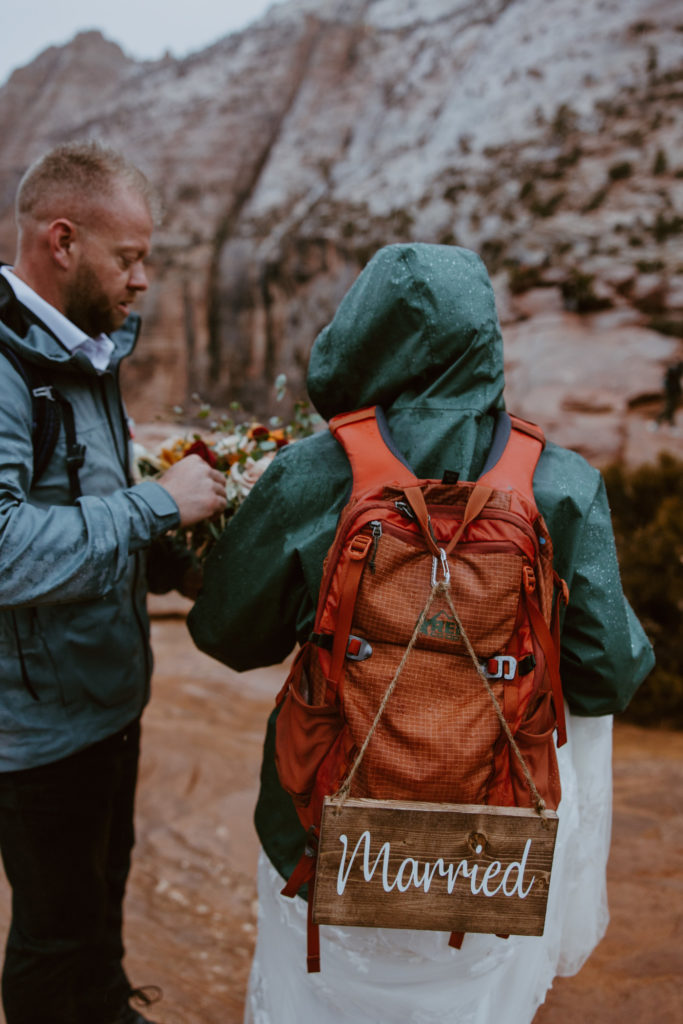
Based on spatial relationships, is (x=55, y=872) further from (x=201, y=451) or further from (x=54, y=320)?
(x=54, y=320)

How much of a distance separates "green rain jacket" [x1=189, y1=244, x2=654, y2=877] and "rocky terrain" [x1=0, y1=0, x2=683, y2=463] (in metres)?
7.15

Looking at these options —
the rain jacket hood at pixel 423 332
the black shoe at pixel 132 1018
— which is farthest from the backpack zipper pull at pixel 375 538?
the black shoe at pixel 132 1018

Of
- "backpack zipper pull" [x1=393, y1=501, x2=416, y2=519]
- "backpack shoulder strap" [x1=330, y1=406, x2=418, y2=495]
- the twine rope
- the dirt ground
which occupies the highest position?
"backpack shoulder strap" [x1=330, y1=406, x2=418, y2=495]

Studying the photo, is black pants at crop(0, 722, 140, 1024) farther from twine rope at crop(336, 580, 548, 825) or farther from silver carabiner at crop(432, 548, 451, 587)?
silver carabiner at crop(432, 548, 451, 587)

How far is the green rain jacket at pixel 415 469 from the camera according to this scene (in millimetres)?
1496

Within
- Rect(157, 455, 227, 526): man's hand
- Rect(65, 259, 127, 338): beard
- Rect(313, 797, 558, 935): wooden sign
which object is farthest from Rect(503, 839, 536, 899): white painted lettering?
Rect(65, 259, 127, 338): beard

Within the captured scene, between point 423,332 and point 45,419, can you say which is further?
point 45,419

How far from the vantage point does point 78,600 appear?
1.71m

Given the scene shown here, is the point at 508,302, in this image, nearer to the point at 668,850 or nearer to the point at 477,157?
the point at 477,157

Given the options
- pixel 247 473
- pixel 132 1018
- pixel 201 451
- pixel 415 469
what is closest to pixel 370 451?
pixel 415 469

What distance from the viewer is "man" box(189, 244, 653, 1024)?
4.92 ft

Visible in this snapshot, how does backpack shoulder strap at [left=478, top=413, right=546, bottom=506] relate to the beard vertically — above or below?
below

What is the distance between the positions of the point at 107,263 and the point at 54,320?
219mm

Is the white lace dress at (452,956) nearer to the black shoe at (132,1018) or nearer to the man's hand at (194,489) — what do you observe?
A: the black shoe at (132,1018)
